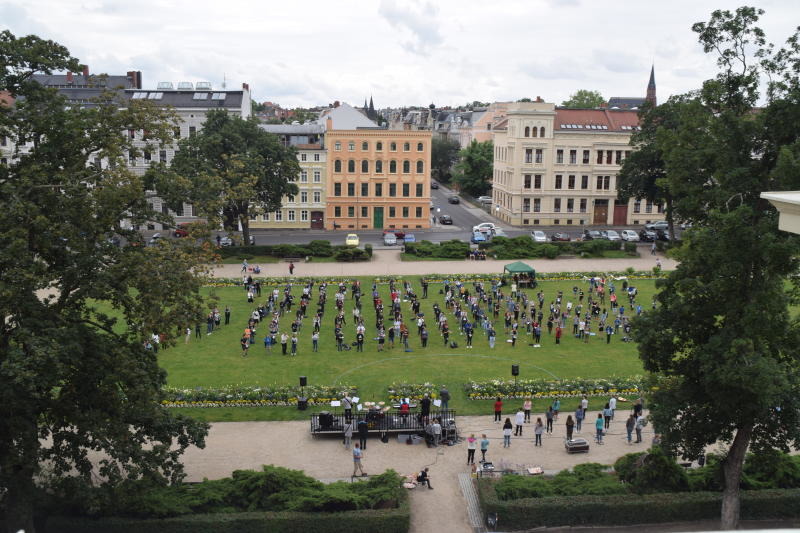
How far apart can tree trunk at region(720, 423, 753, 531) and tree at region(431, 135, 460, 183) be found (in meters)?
98.2

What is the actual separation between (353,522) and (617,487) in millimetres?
7198

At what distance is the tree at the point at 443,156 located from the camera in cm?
11650

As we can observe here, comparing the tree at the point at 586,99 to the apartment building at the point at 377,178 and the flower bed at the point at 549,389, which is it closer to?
the apartment building at the point at 377,178

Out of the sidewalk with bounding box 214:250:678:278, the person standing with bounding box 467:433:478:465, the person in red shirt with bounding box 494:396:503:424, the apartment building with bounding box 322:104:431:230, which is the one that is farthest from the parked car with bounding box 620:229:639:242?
the person standing with bounding box 467:433:478:465

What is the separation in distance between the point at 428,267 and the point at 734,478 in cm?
3574

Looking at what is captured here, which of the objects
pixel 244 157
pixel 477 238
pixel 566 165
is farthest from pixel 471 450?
pixel 566 165

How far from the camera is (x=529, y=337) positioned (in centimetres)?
3831

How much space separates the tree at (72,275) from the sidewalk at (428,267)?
3368 centimetres

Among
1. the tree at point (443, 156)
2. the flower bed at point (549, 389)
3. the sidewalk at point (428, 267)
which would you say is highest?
the tree at point (443, 156)

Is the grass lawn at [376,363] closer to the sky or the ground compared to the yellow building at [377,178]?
closer to the ground

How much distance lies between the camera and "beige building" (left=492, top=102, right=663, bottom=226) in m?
71.6

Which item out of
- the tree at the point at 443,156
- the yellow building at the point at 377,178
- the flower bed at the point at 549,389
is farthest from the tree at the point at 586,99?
the flower bed at the point at 549,389

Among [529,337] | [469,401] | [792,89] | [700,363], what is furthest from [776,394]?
[529,337]

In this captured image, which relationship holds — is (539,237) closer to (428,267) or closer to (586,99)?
(428,267)
